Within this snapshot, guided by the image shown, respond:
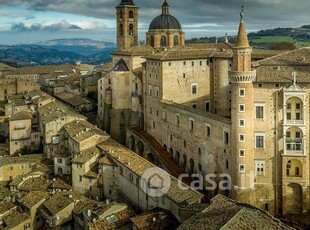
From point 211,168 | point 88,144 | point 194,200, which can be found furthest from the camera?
point 88,144

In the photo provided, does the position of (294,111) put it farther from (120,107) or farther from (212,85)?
(120,107)

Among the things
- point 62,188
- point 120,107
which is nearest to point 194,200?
point 62,188

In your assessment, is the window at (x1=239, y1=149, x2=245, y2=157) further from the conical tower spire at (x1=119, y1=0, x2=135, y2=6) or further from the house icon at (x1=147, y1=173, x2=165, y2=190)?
the conical tower spire at (x1=119, y1=0, x2=135, y2=6)

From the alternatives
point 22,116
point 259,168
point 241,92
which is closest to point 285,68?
point 241,92

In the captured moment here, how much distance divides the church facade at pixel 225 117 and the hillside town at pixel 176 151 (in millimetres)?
100

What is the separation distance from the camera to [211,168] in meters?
41.0

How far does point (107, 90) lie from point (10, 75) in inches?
2009

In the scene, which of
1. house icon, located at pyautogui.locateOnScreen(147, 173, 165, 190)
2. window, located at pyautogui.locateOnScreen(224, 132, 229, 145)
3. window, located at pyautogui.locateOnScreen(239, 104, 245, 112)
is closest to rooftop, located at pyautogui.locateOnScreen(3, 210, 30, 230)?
house icon, located at pyautogui.locateOnScreen(147, 173, 165, 190)

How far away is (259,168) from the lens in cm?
3834

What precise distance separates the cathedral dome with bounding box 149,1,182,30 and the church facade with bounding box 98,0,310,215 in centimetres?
659

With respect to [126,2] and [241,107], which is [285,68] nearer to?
[241,107]

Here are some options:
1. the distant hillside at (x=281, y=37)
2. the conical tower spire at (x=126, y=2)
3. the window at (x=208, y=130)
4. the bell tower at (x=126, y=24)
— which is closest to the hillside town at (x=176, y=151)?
the window at (x=208, y=130)

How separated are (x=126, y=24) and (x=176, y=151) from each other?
29.4 metres

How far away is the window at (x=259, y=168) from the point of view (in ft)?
125
